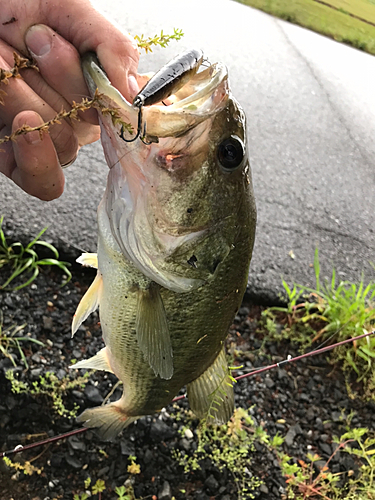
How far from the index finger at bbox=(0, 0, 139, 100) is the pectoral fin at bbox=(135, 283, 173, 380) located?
17.8 inches

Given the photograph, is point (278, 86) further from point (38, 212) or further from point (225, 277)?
point (225, 277)

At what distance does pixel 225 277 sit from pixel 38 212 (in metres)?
1.92

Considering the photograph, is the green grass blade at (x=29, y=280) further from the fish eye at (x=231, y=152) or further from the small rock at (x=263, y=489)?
the fish eye at (x=231, y=152)

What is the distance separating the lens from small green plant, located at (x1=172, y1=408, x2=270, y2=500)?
195 cm

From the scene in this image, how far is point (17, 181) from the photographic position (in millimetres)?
1218

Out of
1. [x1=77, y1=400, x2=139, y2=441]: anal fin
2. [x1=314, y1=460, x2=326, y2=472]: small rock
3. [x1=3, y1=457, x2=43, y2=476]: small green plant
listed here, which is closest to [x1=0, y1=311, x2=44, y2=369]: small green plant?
[x1=3, y1=457, x2=43, y2=476]: small green plant

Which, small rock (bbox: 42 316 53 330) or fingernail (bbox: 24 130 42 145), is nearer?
fingernail (bbox: 24 130 42 145)

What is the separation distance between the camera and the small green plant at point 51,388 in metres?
1.92

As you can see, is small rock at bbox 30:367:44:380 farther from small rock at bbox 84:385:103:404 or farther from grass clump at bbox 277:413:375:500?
grass clump at bbox 277:413:375:500

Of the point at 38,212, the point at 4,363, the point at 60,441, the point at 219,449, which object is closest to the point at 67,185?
the point at 38,212

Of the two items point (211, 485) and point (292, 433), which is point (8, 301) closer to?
point (211, 485)

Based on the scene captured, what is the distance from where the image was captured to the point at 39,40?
0.95 metres

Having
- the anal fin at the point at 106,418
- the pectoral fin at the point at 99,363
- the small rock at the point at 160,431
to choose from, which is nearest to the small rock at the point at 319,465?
the small rock at the point at 160,431

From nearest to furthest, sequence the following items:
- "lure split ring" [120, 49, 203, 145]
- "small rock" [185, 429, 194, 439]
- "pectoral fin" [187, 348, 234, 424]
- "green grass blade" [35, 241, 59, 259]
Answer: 1. "lure split ring" [120, 49, 203, 145]
2. "pectoral fin" [187, 348, 234, 424]
3. "small rock" [185, 429, 194, 439]
4. "green grass blade" [35, 241, 59, 259]
